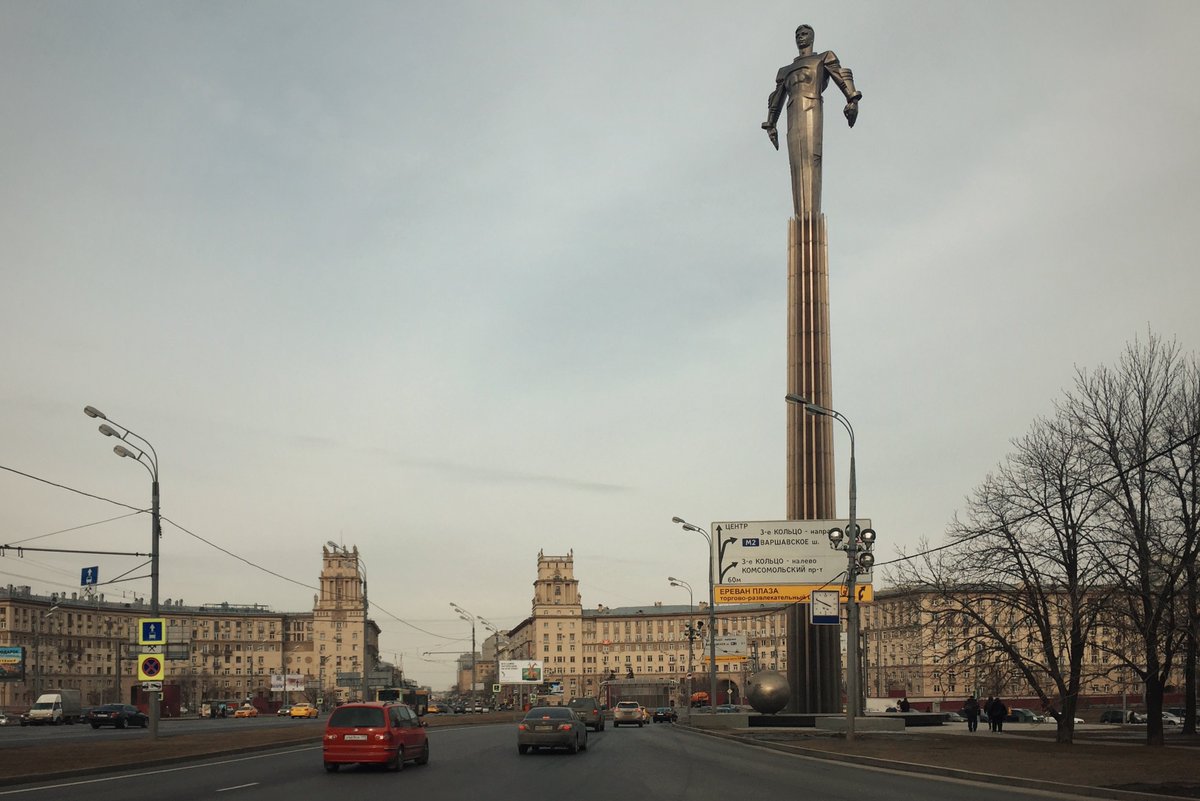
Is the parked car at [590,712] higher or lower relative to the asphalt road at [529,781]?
lower

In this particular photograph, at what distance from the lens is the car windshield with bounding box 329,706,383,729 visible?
24.8 meters

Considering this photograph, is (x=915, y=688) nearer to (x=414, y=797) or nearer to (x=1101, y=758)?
(x=1101, y=758)

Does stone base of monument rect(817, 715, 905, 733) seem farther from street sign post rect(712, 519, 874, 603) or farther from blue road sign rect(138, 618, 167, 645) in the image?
blue road sign rect(138, 618, 167, 645)

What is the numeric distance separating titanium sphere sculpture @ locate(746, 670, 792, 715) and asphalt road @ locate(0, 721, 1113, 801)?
29.6 meters

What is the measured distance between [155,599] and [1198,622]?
3378cm

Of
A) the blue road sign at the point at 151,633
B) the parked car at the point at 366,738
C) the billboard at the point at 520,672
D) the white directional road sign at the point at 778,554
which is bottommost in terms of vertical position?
the billboard at the point at 520,672

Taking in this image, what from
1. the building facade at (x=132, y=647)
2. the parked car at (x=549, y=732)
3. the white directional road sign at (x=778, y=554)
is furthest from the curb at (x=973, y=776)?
the building facade at (x=132, y=647)

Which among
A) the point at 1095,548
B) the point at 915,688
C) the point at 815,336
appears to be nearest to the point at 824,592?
the point at 1095,548

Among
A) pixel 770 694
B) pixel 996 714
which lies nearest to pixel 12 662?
pixel 770 694

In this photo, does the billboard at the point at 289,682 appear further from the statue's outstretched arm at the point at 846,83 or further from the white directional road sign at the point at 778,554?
the statue's outstretched arm at the point at 846,83

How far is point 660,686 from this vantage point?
355ft

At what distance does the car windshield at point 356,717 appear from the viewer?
2477 centimetres

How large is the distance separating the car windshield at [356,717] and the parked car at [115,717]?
42449 mm

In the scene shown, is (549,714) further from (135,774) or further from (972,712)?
(972,712)
